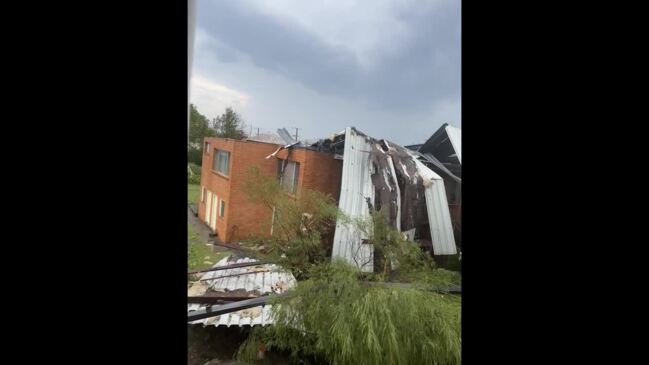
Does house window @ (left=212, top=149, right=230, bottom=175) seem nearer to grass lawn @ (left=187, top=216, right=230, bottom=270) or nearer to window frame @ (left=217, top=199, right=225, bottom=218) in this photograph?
window frame @ (left=217, top=199, right=225, bottom=218)

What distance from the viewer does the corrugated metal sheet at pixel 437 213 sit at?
3.35 feet

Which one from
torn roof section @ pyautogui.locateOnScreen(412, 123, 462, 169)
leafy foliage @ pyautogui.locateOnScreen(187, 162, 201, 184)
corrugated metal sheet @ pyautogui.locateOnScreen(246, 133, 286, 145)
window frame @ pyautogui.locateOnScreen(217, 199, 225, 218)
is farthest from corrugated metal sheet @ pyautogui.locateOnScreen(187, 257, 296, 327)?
torn roof section @ pyautogui.locateOnScreen(412, 123, 462, 169)

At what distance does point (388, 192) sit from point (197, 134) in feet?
2.05

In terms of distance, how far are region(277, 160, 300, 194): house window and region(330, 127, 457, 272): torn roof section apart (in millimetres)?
120

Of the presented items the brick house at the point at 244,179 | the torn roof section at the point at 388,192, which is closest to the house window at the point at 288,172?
the brick house at the point at 244,179

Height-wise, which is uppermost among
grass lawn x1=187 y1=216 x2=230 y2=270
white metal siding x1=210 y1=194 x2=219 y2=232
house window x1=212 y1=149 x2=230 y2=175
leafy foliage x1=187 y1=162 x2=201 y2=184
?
house window x1=212 y1=149 x2=230 y2=175

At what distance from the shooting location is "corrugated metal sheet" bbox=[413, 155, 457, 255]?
1.02m

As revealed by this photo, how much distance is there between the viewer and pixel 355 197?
3.48ft

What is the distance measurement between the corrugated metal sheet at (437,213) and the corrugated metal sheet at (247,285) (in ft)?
1.57
